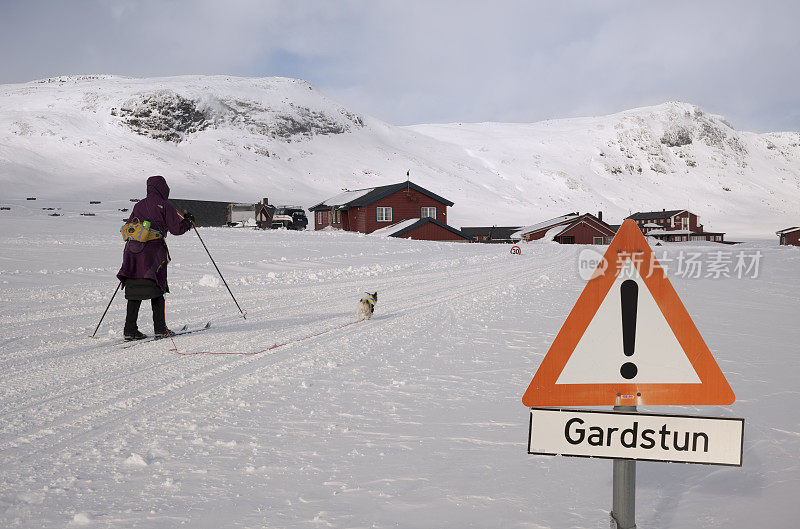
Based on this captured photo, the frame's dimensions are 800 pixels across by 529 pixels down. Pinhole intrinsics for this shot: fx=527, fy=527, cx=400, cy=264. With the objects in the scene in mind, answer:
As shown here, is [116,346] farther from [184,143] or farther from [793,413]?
[184,143]

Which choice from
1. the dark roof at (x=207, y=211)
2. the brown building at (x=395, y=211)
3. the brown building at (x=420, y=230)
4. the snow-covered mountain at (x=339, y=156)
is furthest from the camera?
the snow-covered mountain at (x=339, y=156)

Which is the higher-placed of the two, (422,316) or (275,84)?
(275,84)

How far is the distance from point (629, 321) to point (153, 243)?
7.00 meters

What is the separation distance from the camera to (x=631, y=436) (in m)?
1.99

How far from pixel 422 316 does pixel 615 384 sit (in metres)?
7.15

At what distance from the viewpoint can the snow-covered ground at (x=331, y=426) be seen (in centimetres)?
291

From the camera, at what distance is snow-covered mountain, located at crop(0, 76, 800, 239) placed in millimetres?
77375

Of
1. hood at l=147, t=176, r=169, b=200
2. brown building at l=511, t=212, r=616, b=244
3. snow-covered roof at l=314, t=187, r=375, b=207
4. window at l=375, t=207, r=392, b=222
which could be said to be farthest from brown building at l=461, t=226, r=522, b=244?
hood at l=147, t=176, r=169, b=200

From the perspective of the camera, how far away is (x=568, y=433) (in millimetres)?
2020

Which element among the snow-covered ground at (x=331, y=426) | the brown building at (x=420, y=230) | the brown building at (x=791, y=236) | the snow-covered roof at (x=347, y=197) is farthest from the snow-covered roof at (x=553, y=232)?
the snow-covered ground at (x=331, y=426)

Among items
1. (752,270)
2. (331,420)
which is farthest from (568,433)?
(752,270)

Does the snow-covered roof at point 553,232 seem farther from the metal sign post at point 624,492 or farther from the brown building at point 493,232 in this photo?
the metal sign post at point 624,492

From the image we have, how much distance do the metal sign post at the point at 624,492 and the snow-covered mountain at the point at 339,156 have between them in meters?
67.3

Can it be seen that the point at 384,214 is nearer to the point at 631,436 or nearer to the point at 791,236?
the point at 631,436
